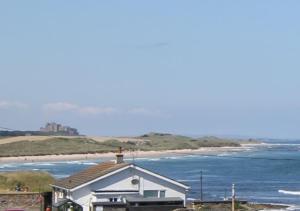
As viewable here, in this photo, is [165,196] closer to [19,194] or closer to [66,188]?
[66,188]

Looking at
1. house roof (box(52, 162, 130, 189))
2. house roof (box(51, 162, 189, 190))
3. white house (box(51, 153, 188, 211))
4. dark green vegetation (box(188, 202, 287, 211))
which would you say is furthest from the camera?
dark green vegetation (box(188, 202, 287, 211))

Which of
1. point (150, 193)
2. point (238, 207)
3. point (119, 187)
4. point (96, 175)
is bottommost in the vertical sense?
point (238, 207)

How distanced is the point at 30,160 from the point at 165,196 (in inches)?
5767

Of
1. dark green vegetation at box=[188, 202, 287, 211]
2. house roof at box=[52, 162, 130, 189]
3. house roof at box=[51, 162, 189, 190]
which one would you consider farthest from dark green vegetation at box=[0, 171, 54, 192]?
house roof at box=[51, 162, 189, 190]

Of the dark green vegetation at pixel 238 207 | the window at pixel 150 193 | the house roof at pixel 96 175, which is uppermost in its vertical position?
the house roof at pixel 96 175

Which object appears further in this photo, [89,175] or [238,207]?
[238,207]

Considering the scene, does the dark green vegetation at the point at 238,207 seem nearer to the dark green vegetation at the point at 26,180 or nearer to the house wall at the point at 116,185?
the house wall at the point at 116,185

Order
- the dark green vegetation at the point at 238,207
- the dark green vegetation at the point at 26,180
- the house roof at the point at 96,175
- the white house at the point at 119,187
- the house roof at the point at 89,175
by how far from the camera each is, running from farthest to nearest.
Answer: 1. the dark green vegetation at the point at 26,180
2. the dark green vegetation at the point at 238,207
3. the house roof at the point at 89,175
4. the house roof at the point at 96,175
5. the white house at the point at 119,187

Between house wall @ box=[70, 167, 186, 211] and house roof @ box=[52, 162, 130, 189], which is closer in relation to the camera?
house wall @ box=[70, 167, 186, 211]

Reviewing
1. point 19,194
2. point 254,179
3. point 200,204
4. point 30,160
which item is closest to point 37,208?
point 19,194

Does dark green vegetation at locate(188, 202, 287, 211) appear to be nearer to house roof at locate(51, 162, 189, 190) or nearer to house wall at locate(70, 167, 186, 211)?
house roof at locate(51, 162, 189, 190)

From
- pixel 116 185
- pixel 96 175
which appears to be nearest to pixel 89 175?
pixel 96 175

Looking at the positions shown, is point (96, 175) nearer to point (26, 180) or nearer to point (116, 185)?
point (116, 185)

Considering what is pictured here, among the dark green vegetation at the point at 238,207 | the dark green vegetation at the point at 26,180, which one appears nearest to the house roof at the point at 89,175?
the dark green vegetation at the point at 238,207
